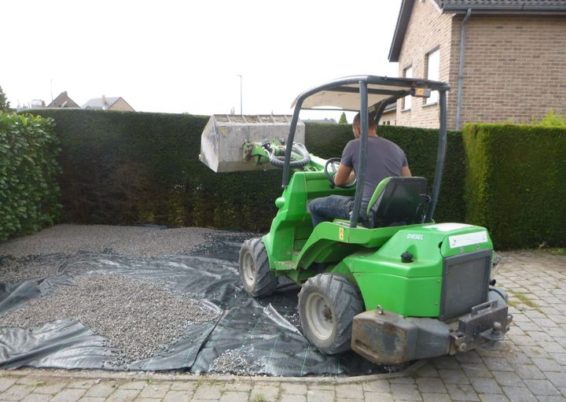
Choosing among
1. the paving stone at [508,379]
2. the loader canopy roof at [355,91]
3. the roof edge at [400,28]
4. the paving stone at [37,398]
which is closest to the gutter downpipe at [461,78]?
the roof edge at [400,28]

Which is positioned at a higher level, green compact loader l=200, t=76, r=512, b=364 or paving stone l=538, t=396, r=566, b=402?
green compact loader l=200, t=76, r=512, b=364

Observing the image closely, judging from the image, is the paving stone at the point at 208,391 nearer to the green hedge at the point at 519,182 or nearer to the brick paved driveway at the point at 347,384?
the brick paved driveway at the point at 347,384

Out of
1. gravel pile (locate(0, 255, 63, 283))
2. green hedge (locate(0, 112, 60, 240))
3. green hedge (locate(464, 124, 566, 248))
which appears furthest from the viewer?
green hedge (locate(464, 124, 566, 248))

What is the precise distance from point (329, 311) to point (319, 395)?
Answer: 787 millimetres

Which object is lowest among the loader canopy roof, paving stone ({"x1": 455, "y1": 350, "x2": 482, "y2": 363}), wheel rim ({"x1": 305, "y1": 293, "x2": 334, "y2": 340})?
A: paving stone ({"x1": 455, "y1": 350, "x2": 482, "y2": 363})

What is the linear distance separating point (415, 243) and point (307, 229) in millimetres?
1723

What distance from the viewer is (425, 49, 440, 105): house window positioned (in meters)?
12.1

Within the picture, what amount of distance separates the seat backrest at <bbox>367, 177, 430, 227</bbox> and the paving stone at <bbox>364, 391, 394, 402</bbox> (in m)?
1.24

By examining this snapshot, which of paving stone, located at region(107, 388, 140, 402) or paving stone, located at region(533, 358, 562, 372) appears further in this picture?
paving stone, located at region(533, 358, 562, 372)

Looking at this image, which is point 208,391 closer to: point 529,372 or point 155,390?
point 155,390

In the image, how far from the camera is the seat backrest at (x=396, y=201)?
3.67m

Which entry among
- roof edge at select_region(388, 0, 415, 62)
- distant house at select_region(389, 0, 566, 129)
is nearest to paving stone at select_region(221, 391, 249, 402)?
distant house at select_region(389, 0, 566, 129)

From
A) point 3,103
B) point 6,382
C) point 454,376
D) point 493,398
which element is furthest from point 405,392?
point 3,103

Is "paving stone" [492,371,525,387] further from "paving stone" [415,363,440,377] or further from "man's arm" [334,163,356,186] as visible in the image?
"man's arm" [334,163,356,186]
